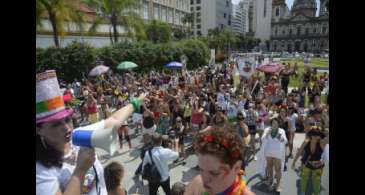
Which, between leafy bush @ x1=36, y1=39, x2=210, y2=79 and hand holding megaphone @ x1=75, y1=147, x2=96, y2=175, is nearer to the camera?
hand holding megaphone @ x1=75, y1=147, x2=96, y2=175

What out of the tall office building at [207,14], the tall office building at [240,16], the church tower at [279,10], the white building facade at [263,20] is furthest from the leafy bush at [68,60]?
the tall office building at [240,16]

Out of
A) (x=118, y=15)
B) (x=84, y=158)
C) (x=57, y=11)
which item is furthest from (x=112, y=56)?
(x=84, y=158)

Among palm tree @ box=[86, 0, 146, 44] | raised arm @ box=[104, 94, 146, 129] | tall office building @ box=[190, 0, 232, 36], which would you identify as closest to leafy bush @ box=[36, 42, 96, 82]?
palm tree @ box=[86, 0, 146, 44]

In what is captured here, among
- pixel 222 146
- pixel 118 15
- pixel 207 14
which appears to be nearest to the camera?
pixel 222 146

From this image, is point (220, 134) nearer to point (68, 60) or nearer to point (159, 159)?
point (159, 159)

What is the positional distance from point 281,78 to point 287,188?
38.6ft

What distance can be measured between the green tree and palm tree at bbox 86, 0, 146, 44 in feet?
38.3

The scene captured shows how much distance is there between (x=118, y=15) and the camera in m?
33.5

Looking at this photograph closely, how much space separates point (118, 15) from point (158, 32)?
15.3m

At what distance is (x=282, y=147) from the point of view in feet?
22.6

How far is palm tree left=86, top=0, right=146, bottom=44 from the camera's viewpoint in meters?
32.3

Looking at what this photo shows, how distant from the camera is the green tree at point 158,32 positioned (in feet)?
158

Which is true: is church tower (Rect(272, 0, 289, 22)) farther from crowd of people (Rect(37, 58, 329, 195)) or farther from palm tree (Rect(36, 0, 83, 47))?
crowd of people (Rect(37, 58, 329, 195))

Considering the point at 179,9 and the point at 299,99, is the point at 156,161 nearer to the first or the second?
the point at 299,99
